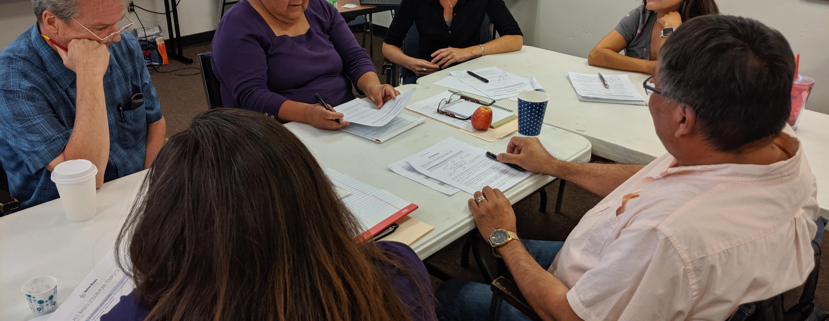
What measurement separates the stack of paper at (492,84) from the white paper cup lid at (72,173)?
1298mm

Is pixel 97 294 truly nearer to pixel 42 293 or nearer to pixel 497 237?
pixel 42 293

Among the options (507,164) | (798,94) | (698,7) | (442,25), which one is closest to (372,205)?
(507,164)

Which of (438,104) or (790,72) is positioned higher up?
(790,72)

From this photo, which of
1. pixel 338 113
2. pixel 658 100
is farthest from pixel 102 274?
pixel 658 100

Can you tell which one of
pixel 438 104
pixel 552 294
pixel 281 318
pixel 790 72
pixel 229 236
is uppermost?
pixel 790 72

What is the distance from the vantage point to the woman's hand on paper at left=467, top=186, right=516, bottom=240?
1.20 m

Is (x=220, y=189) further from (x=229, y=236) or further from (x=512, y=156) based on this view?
(x=512, y=156)

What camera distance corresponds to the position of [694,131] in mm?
929

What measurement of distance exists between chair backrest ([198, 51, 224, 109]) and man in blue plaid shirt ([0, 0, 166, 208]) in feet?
1.25

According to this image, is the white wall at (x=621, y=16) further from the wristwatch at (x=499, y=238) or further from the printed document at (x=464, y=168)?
the wristwatch at (x=499, y=238)

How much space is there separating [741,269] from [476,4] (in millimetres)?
2101

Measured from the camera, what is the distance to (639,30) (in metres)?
2.37

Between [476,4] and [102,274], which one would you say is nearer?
[102,274]

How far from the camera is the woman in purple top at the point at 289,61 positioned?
1791 mm
